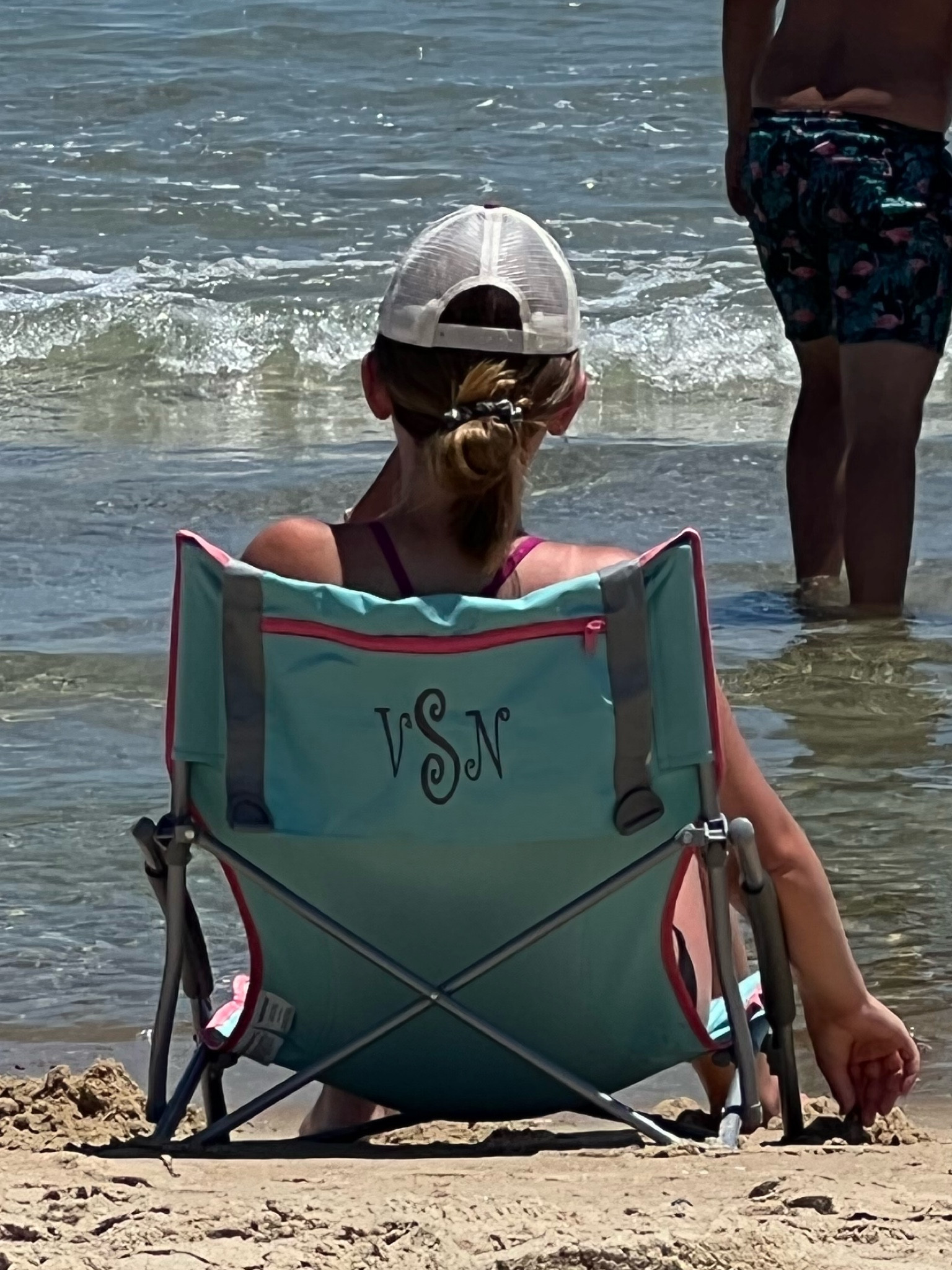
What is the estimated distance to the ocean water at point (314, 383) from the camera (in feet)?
12.1

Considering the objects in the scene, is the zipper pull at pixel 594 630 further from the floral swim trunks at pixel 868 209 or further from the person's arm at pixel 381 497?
the floral swim trunks at pixel 868 209

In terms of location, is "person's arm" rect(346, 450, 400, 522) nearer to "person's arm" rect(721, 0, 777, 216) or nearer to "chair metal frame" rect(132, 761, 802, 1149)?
"chair metal frame" rect(132, 761, 802, 1149)

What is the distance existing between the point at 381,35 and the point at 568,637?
12.1m

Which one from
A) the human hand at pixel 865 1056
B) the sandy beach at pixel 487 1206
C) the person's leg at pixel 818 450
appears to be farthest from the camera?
the person's leg at pixel 818 450

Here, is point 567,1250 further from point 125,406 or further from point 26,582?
point 125,406

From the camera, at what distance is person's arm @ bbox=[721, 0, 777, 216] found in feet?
16.4

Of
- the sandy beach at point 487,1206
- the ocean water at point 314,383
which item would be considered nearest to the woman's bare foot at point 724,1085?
the sandy beach at point 487,1206

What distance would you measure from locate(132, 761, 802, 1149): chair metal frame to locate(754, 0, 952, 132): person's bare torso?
2.93 meters

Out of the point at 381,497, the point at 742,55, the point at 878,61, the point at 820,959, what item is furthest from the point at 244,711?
the point at 742,55

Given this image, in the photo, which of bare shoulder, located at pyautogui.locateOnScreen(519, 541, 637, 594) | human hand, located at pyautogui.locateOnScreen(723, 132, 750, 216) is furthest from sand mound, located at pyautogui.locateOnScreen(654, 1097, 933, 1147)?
human hand, located at pyautogui.locateOnScreen(723, 132, 750, 216)

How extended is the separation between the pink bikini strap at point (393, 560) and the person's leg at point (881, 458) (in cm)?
279

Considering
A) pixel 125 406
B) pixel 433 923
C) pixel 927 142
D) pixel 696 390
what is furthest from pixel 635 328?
pixel 433 923

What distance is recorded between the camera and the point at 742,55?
5027mm

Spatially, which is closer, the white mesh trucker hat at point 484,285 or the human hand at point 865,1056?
the white mesh trucker hat at point 484,285
